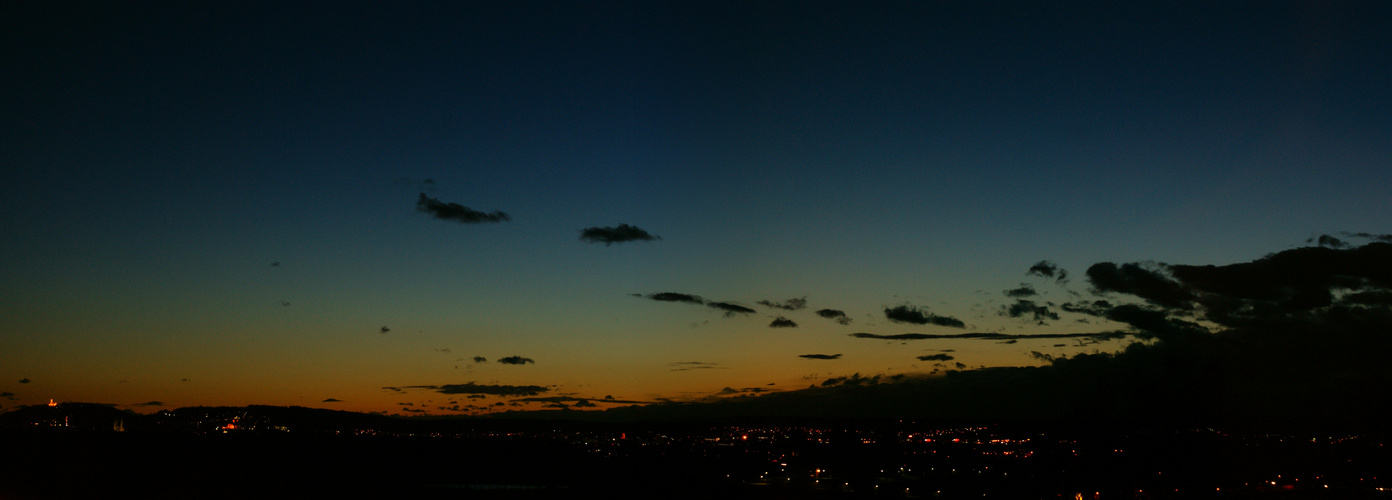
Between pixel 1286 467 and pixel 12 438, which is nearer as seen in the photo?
pixel 1286 467

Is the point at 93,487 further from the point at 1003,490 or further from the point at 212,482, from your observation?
the point at 1003,490

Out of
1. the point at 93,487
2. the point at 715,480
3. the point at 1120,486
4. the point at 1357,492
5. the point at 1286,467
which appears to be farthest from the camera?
the point at 1286,467

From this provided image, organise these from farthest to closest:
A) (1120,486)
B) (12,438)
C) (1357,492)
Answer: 1. (12,438)
2. (1120,486)
3. (1357,492)

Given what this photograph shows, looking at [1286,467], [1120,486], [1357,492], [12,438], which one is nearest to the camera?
[1357,492]

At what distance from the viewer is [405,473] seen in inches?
7756

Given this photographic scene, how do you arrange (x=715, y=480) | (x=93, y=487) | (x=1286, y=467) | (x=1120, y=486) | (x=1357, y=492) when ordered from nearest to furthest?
(x=1357, y=492)
(x=93, y=487)
(x=1120, y=486)
(x=715, y=480)
(x=1286, y=467)

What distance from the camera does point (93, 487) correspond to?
128 m

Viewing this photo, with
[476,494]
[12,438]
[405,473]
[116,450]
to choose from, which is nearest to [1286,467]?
[476,494]

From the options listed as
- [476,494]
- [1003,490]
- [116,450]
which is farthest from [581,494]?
[116,450]

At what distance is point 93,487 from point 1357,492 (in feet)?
525

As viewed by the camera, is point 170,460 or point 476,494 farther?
point 170,460

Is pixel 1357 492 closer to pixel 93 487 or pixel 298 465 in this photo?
pixel 93 487

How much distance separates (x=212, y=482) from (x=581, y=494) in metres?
60.2

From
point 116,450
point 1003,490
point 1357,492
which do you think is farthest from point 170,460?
point 1357,492
